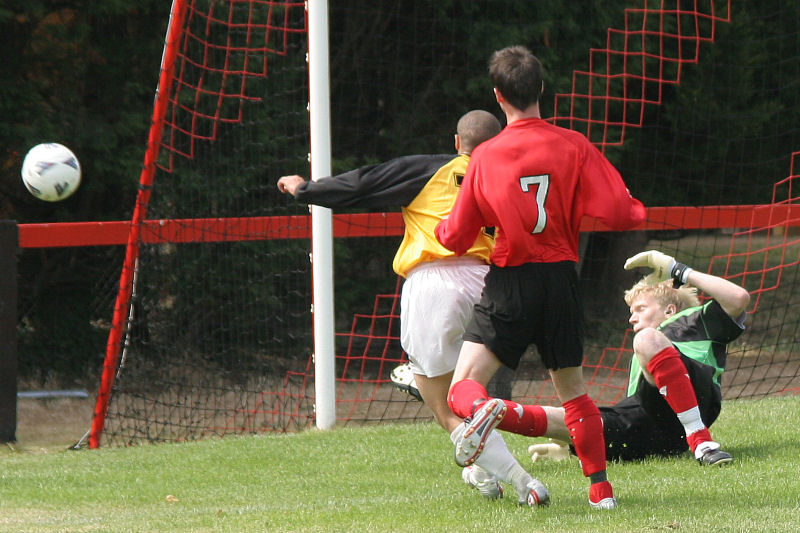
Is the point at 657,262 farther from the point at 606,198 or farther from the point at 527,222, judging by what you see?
the point at 527,222

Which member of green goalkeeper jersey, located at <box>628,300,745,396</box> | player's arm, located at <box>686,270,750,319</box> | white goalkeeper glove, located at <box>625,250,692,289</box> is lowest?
green goalkeeper jersey, located at <box>628,300,745,396</box>

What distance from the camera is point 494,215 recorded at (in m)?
4.25

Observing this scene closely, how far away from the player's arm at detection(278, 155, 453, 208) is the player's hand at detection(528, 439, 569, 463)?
1692 millimetres

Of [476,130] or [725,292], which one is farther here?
[725,292]

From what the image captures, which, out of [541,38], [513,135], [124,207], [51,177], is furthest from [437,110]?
[513,135]

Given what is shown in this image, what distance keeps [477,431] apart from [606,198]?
102 centimetres

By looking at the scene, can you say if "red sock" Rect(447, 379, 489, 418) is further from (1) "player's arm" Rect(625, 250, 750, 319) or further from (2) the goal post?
(2) the goal post

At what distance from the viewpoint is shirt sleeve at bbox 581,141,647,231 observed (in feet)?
13.7

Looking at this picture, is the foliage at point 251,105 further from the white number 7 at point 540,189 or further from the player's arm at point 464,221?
the white number 7 at point 540,189

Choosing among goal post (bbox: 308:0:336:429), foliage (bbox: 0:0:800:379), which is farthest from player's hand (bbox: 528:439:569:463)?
foliage (bbox: 0:0:800:379)

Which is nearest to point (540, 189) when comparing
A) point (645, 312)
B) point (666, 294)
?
point (645, 312)

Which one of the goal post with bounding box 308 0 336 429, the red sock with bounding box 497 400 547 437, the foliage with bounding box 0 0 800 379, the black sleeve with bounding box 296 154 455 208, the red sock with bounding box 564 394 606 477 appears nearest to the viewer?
the red sock with bounding box 564 394 606 477

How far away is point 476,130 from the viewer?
496 centimetres

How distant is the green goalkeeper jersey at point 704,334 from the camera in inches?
220
